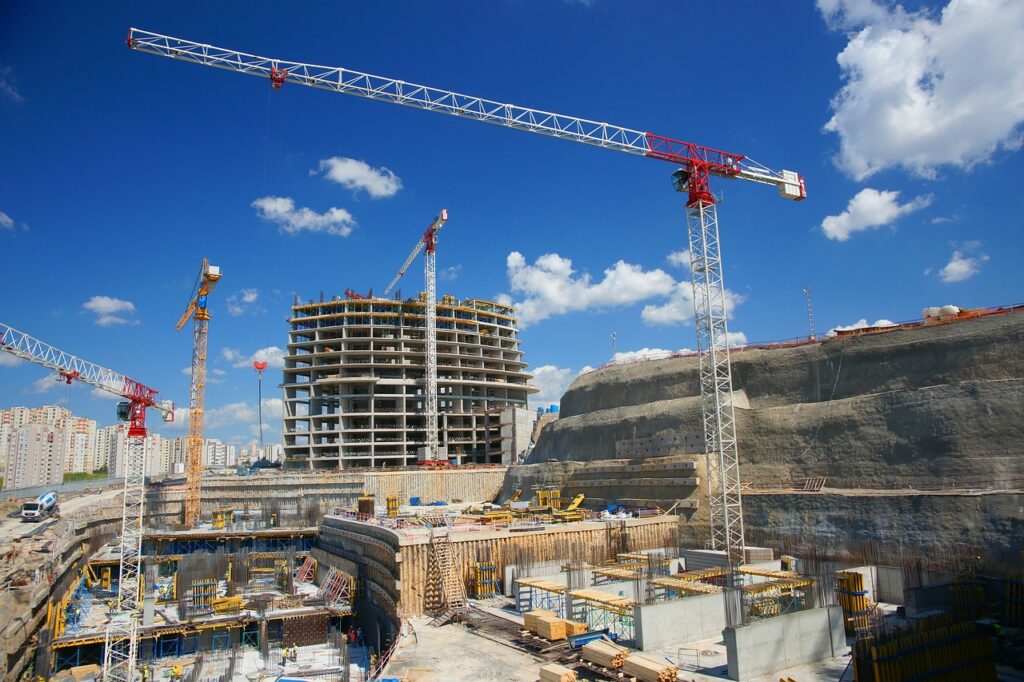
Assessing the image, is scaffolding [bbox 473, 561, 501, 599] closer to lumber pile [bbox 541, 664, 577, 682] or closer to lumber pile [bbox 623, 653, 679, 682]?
lumber pile [bbox 541, 664, 577, 682]

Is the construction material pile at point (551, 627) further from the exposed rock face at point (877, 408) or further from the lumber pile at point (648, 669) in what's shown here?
the exposed rock face at point (877, 408)

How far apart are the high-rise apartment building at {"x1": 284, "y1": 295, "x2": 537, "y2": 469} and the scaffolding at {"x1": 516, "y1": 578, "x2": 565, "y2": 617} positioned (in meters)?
60.5

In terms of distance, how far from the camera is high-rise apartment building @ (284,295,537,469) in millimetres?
93375

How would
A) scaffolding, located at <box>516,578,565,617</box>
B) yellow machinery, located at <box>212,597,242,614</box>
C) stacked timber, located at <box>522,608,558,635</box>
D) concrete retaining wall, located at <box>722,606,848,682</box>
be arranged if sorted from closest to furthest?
concrete retaining wall, located at <box>722,606,848,682</box> → stacked timber, located at <box>522,608,558,635</box> → scaffolding, located at <box>516,578,565,617</box> → yellow machinery, located at <box>212,597,242,614</box>

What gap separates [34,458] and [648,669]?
16893 cm

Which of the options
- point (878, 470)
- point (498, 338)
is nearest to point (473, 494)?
point (498, 338)

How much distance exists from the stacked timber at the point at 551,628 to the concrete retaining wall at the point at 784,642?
19.5 ft

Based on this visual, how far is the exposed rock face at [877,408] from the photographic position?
120 feet

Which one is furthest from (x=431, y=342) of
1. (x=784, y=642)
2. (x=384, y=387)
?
(x=784, y=642)

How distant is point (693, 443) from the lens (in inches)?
2066

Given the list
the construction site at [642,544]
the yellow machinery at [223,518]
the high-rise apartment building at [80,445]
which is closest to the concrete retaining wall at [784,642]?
the construction site at [642,544]

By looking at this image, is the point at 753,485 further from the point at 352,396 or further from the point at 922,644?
the point at 352,396

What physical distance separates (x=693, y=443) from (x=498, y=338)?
2281 inches

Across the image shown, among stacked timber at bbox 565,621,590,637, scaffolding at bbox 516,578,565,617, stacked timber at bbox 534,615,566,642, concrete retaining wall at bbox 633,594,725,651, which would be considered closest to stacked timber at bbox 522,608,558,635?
stacked timber at bbox 534,615,566,642
